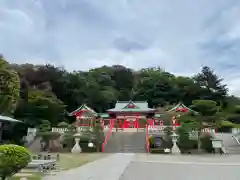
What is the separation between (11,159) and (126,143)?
22.9m

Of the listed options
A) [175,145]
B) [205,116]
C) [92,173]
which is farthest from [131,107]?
[92,173]

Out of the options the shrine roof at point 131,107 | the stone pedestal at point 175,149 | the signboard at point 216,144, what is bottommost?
the stone pedestal at point 175,149

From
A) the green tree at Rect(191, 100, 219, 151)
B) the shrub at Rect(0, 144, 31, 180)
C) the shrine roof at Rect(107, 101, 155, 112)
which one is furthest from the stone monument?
the shrub at Rect(0, 144, 31, 180)

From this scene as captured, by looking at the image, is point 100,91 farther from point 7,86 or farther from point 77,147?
point 7,86

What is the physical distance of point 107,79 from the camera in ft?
203

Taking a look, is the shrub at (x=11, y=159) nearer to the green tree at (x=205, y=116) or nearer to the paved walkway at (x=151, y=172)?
the paved walkway at (x=151, y=172)

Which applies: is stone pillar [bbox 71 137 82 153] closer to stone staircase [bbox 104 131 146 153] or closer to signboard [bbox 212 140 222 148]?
stone staircase [bbox 104 131 146 153]

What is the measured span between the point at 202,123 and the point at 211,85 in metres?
25.5

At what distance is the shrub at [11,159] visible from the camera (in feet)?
24.3

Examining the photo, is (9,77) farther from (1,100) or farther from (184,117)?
(184,117)

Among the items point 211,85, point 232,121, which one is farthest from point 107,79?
point 232,121

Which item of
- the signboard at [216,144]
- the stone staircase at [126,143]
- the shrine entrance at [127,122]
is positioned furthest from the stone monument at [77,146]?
the shrine entrance at [127,122]

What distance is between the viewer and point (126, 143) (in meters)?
29.8

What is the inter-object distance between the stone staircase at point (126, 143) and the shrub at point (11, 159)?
758 inches
